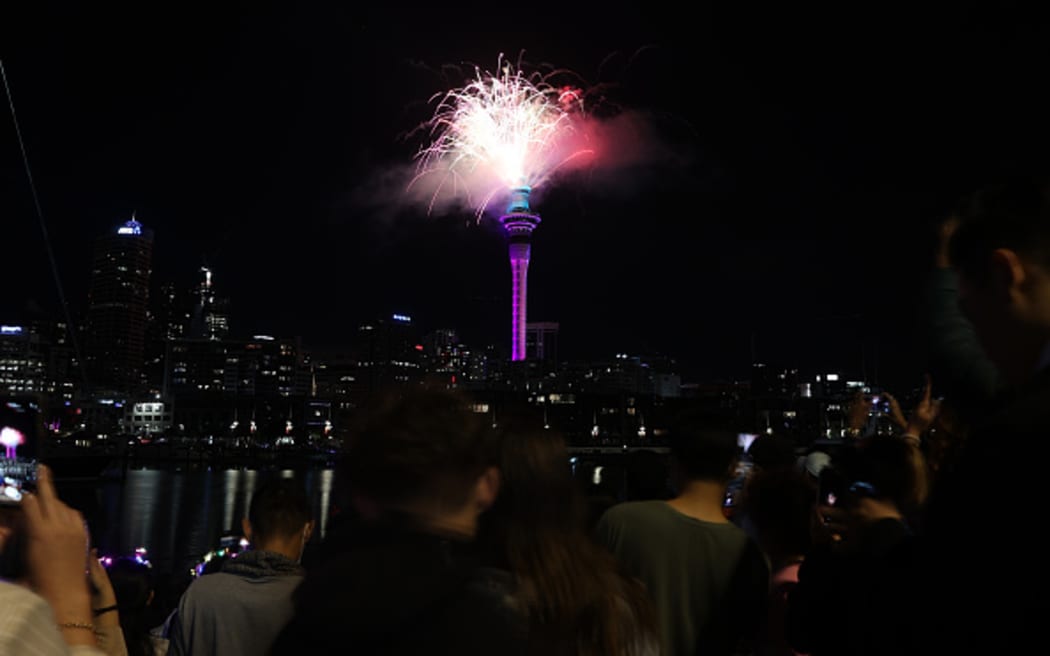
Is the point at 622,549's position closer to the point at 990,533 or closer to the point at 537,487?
the point at 537,487

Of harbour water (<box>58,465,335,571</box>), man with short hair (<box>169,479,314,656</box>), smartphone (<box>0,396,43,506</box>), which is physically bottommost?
harbour water (<box>58,465,335,571</box>)

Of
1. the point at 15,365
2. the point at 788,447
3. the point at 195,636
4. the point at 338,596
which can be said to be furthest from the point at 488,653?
the point at 15,365

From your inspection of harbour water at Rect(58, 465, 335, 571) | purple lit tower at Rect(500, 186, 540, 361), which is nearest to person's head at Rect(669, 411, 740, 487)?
harbour water at Rect(58, 465, 335, 571)

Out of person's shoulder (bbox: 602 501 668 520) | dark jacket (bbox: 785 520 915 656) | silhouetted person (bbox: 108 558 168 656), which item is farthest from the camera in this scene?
silhouetted person (bbox: 108 558 168 656)

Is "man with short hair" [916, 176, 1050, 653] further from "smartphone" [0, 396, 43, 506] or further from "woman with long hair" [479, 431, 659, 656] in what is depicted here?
"smartphone" [0, 396, 43, 506]

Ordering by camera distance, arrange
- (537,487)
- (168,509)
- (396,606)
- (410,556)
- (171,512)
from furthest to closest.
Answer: (168,509), (171,512), (537,487), (410,556), (396,606)

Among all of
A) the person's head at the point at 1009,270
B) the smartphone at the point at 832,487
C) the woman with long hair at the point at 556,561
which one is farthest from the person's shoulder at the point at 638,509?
the person's head at the point at 1009,270

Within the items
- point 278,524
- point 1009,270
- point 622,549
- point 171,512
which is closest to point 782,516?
point 622,549
